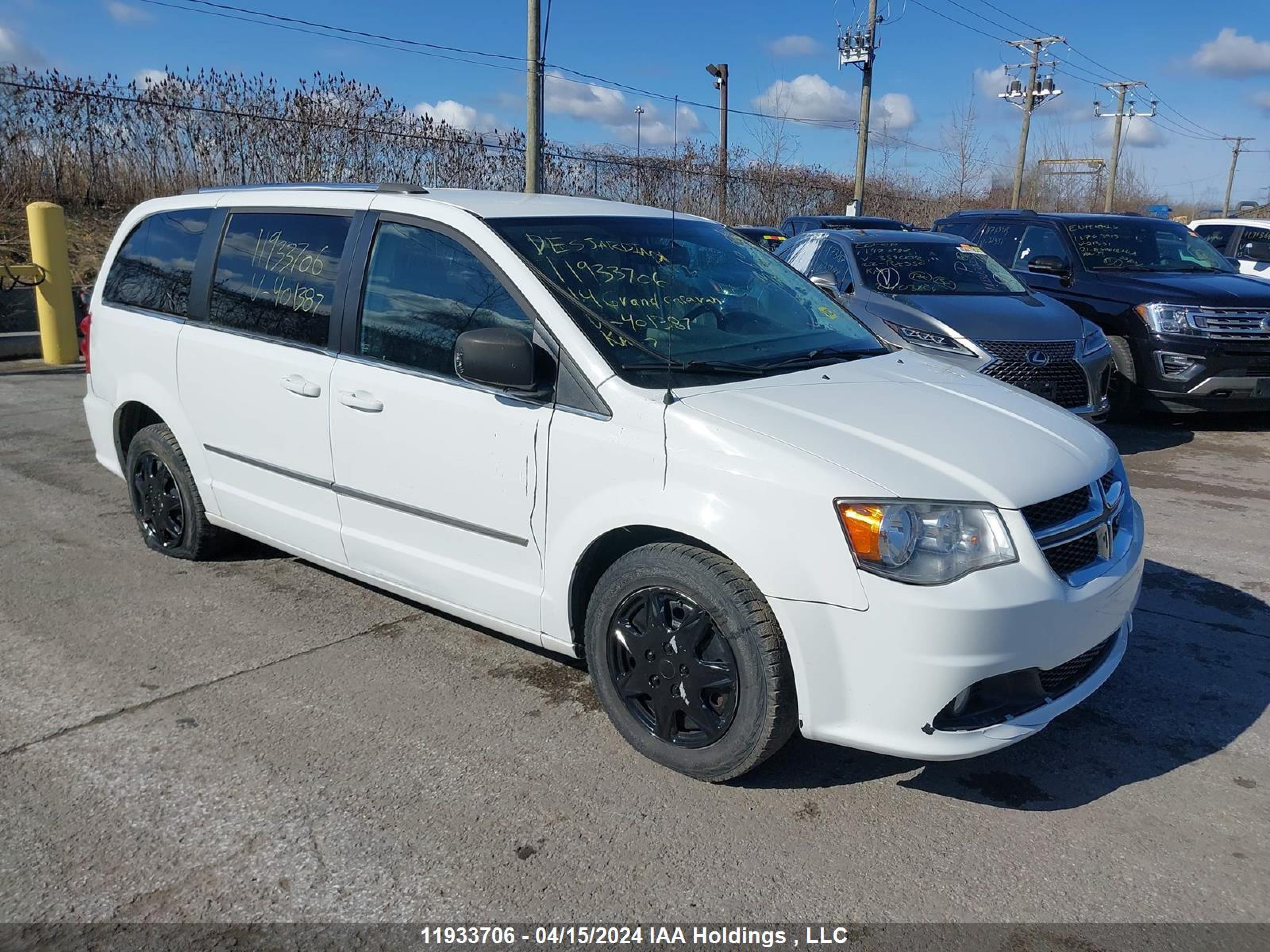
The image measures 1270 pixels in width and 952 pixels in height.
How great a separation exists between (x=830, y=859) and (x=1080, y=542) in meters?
1.25

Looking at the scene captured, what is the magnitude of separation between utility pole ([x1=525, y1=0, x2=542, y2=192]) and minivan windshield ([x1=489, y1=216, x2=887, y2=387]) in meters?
11.7

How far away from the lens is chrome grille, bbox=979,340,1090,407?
7.35 m

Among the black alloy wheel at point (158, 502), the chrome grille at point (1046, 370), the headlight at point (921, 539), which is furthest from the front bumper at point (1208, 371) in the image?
the black alloy wheel at point (158, 502)

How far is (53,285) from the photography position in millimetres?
11344

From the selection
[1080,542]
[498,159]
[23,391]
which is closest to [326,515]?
[1080,542]

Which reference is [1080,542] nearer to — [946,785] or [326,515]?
[946,785]

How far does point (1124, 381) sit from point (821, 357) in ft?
20.9

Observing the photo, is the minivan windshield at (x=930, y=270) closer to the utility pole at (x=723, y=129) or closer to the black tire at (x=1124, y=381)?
the black tire at (x=1124, y=381)

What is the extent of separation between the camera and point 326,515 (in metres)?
4.25

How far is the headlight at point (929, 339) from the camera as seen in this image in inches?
286

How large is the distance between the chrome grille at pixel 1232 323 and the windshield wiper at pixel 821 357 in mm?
5870

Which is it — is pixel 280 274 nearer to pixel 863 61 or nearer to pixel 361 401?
pixel 361 401

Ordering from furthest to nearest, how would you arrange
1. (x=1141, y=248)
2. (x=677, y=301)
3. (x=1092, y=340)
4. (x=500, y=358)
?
(x=1141, y=248)
(x=1092, y=340)
(x=677, y=301)
(x=500, y=358)

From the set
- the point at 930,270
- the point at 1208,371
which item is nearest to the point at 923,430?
the point at 930,270
